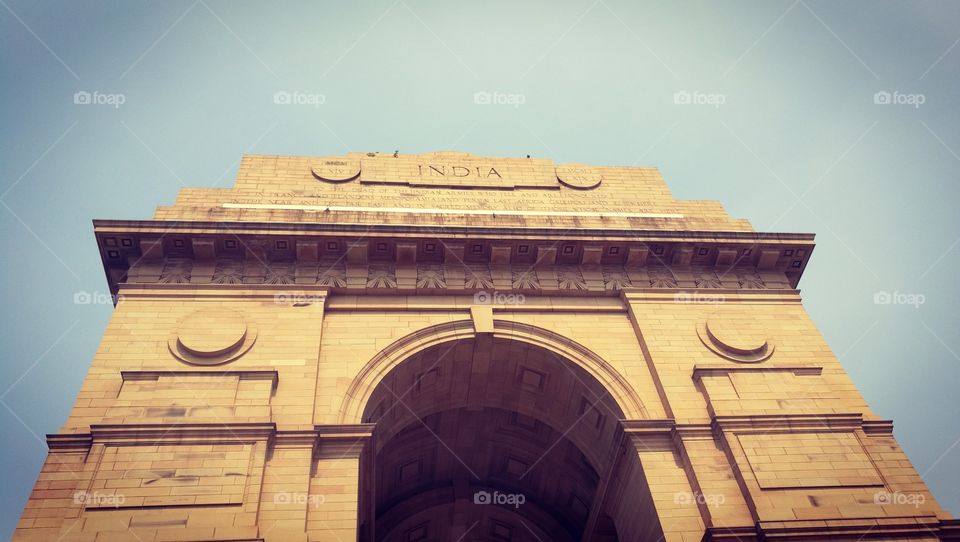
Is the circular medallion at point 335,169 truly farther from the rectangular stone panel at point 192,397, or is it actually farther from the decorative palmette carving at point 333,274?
the rectangular stone panel at point 192,397

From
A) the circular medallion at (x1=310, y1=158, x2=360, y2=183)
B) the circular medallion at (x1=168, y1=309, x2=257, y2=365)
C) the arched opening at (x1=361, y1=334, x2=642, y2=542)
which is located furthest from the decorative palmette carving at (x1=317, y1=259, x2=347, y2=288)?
the circular medallion at (x1=310, y1=158, x2=360, y2=183)

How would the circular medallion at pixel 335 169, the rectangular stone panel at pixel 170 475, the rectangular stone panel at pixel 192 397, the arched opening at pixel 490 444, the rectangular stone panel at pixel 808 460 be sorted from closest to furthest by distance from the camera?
the rectangular stone panel at pixel 170 475, the rectangular stone panel at pixel 808 460, the rectangular stone panel at pixel 192 397, the arched opening at pixel 490 444, the circular medallion at pixel 335 169

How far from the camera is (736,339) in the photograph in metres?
21.4

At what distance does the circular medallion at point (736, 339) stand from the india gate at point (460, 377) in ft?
0.23

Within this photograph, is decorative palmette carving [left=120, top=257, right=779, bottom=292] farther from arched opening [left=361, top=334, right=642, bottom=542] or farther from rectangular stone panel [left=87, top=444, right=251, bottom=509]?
rectangular stone panel [left=87, top=444, right=251, bottom=509]

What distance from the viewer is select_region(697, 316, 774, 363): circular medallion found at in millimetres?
21047

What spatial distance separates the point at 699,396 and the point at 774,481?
10.2ft

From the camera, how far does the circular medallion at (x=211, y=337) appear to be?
761 inches

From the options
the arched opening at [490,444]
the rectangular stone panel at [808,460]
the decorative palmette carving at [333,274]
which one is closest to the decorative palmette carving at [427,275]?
the decorative palmette carving at [333,274]

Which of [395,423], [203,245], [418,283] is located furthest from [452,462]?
[203,245]

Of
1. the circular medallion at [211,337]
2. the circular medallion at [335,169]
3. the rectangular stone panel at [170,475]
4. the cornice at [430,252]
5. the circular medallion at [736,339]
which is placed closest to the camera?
the rectangular stone panel at [170,475]

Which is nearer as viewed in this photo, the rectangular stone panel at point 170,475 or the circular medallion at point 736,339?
the rectangular stone panel at point 170,475

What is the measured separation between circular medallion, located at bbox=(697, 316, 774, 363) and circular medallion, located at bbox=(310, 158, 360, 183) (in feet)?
43.8

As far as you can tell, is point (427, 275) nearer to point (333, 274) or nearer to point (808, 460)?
point (333, 274)
